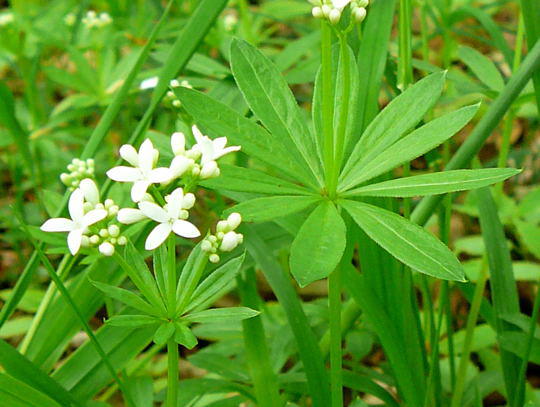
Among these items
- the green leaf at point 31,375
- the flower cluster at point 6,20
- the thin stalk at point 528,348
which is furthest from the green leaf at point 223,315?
the flower cluster at point 6,20

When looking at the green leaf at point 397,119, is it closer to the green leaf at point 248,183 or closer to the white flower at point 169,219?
the green leaf at point 248,183

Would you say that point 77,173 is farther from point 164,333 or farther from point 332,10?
point 332,10

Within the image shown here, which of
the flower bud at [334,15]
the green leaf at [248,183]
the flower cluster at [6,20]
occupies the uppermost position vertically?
the flower cluster at [6,20]

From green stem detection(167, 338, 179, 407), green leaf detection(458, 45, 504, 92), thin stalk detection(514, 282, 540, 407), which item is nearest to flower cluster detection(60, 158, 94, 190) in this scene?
green stem detection(167, 338, 179, 407)

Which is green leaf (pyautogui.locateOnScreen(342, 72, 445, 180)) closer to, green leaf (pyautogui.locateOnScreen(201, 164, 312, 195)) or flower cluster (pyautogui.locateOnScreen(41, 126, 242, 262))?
green leaf (pyautogui.locateOnScreen(201, 164, 312, 195))

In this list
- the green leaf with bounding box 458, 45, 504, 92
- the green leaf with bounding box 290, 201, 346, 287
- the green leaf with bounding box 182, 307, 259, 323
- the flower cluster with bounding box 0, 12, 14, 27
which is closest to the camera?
the green leaf with bounding box 290, 201, 346, 287

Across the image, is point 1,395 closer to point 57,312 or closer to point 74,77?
point 57,312
